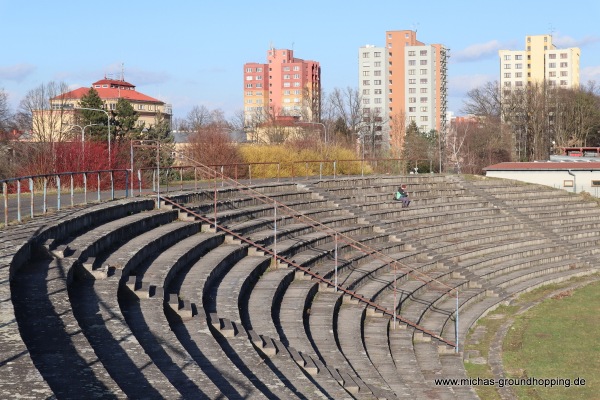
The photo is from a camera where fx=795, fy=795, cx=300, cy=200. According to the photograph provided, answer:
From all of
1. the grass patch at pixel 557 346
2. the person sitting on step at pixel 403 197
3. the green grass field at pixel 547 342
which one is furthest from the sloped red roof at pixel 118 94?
the grass patch at pixel 557 346

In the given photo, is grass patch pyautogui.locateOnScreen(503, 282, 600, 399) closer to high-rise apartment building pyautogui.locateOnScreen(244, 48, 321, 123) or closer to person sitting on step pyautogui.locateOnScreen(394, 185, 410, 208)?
person sitting on step pyautogui.locateOnScreen(394, 185, 410, 208)

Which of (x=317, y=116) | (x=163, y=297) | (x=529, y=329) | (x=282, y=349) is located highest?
(x=317, y=116)

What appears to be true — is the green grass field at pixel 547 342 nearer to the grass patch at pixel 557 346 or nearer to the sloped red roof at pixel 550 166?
the grass patch at pixel 557 346

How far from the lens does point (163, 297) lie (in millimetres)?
12211

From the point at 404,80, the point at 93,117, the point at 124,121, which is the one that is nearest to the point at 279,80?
the point at 404,80

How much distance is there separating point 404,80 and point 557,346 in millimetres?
102526

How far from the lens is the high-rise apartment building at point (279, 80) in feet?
499

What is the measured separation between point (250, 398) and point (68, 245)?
590 centimetres

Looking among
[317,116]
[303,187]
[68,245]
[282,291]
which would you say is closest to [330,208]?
[303,187]

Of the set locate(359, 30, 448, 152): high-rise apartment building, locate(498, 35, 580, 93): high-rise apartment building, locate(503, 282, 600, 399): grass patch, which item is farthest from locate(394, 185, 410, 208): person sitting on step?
locate(498, 35, 580, 93): high-rise apartment building

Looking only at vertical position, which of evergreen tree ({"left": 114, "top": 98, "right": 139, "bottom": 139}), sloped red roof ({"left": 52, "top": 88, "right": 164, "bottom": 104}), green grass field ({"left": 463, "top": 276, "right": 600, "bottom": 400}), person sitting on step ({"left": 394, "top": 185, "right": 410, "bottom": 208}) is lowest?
green grass field ({"left": 463, "top": 276, "right": 600, "bottom": 400})

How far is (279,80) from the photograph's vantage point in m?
156

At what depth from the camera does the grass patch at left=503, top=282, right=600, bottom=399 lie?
14.9 metres

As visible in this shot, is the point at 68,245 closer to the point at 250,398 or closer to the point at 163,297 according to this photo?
the point at 163,297
